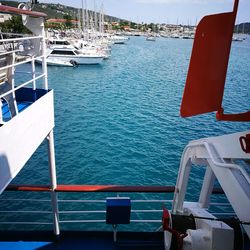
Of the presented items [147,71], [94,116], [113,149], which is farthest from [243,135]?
[147,71]

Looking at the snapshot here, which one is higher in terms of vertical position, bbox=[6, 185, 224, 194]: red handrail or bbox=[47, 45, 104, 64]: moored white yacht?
bbox=[6, 185, 224, 194]: red handrail

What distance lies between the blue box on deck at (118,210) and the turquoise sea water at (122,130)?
6516mm

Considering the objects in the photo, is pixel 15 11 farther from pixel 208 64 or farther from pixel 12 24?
pixel 12 24

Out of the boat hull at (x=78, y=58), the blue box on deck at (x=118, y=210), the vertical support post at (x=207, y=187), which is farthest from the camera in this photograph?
the boat hull at (x=78, y=58)

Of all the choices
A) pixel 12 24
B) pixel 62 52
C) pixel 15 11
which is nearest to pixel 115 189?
pixel 15 11

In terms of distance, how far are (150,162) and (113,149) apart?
2.21 metres

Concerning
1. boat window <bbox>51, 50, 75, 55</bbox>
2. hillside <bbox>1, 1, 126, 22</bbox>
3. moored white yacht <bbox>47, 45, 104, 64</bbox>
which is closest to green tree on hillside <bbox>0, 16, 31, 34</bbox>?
hillside <bbox>1, 1, 126, 22</bbox>

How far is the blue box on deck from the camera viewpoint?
4.06 m

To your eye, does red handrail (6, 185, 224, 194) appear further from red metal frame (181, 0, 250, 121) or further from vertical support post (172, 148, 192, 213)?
red metal frame (181, 0, 250, 121)

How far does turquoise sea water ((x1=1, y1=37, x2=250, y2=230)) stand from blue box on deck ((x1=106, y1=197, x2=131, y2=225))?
21.4 feet

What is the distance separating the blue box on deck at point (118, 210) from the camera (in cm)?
406

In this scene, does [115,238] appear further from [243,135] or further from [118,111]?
[118,111]

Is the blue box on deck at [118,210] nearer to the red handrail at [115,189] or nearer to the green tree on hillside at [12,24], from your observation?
the red handrail at [115,189]

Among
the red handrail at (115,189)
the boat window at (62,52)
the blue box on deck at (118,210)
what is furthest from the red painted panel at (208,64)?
the boat window at (62,52)
